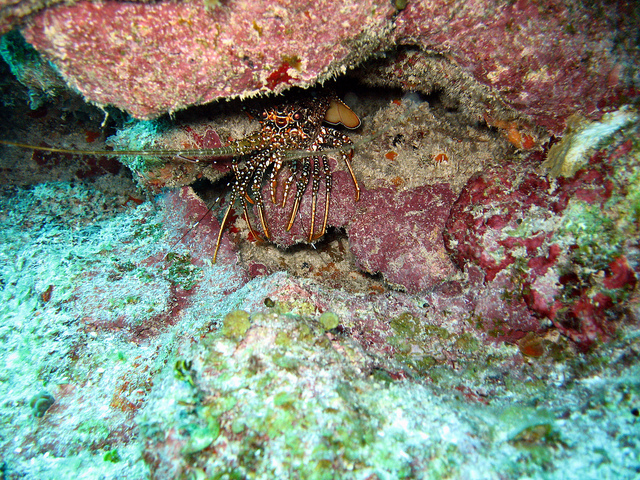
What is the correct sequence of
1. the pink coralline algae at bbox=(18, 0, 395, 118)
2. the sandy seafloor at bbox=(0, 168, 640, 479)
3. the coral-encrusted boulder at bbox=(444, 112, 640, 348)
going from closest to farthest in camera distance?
the sandy seafloor at bbox=(0, 168, 640, 479) < the pink coralline algae at bbox=(18, 0, 395, 118) < the coral-encrusted boulder at bbox=(444, 112, 640, 348)

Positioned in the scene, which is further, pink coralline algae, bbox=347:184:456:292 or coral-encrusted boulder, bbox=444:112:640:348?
pink coralline algae, bbox=347:184:456:292

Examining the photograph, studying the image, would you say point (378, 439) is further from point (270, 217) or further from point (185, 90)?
point (270, 217)

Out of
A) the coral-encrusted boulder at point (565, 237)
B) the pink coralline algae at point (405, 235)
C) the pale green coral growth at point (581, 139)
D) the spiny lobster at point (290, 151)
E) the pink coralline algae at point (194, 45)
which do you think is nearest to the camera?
the pink coralline algae at point (194, 45)

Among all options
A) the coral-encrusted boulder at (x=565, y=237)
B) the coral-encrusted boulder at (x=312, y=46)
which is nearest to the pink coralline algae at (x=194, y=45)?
the coral-encrusted boulder at (x=312, y=46)

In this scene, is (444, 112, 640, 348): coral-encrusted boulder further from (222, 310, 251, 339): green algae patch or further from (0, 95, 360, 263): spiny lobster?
(222, 310, 251, 339): green algae patch

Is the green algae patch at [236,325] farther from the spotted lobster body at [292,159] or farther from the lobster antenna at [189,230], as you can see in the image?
the lobster antenna at [189,230]

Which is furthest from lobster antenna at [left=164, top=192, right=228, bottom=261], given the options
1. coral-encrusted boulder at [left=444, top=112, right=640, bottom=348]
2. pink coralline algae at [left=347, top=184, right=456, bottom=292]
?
coral-encrusted boulder at [left=444, top=112, right=640, bottom=348]

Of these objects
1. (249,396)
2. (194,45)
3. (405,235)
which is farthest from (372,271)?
(194,45)
